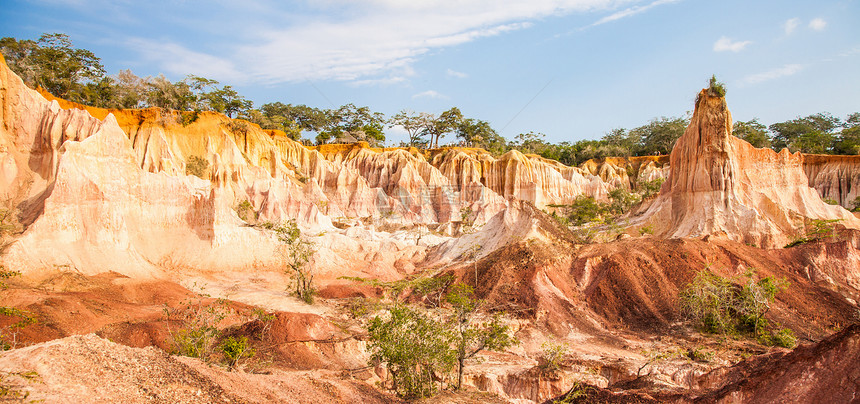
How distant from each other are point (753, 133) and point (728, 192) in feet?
147

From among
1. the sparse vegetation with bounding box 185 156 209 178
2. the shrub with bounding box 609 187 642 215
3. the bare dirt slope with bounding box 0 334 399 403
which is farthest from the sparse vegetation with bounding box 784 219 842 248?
the sparse vegetation with bounding box 185 156 209 178

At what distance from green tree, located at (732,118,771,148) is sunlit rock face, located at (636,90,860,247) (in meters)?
35.1

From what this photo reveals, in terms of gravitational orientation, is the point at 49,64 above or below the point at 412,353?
above

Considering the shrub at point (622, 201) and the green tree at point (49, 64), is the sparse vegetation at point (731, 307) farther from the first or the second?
the green tree at point (49, 64)

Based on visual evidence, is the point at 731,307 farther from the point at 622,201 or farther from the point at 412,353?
the point at 622,201

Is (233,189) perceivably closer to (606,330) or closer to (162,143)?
(162,143)

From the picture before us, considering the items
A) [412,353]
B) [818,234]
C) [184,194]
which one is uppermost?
[184,194]

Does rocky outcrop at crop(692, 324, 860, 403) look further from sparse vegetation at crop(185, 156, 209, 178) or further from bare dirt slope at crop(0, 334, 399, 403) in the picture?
sparse vegetation at crop(185, 156, 209, 178)

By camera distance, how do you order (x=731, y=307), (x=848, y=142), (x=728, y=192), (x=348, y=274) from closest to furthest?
(x=731, y=307) → (x=348, y=274) → (x=728, y=192) → (x=848, y=142)

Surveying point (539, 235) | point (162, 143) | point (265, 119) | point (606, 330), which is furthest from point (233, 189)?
point (606, 330)

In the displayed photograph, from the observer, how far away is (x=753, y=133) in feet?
206

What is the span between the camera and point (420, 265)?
28.9 meters

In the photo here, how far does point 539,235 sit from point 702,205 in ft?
35.0

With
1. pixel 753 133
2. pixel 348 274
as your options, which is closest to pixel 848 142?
pixel 753 133
